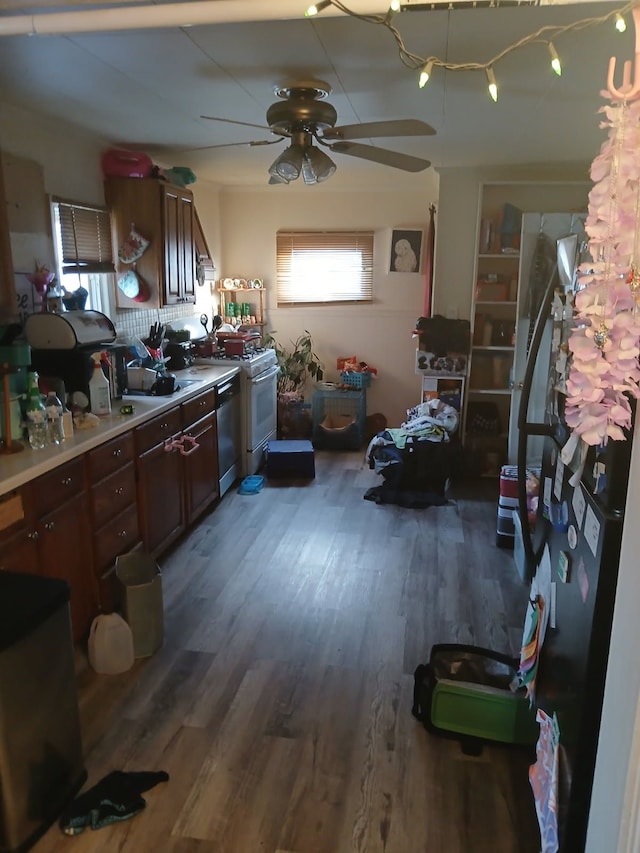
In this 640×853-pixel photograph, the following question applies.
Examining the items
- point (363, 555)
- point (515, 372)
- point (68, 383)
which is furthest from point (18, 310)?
point (515, 372)

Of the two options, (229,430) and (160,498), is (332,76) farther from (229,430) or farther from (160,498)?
(229,430)

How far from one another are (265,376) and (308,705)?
3.09 m

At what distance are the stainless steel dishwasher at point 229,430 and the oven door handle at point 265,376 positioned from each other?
0.16 metres

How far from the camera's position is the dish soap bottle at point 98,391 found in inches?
118

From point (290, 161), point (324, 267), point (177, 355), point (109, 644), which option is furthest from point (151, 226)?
point (109, 644)

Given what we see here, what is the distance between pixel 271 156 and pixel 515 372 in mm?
2305

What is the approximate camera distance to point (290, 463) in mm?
4910

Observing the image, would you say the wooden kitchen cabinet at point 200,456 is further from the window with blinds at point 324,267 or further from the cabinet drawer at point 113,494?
the window with blinds at point 324,267

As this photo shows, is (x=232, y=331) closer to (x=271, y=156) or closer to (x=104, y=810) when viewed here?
(x=271, y=156)

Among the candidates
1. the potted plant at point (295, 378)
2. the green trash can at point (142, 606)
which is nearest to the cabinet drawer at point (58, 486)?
the green trash can at point (142, 606)

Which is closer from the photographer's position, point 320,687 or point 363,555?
point 320,687

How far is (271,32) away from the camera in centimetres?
208

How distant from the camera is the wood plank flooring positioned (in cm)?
184

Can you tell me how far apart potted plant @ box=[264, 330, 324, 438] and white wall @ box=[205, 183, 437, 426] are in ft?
0.34
